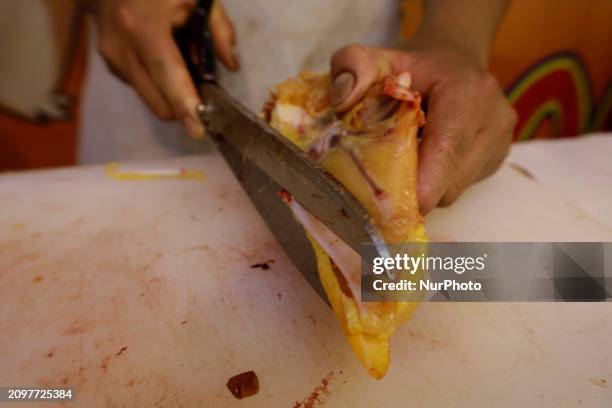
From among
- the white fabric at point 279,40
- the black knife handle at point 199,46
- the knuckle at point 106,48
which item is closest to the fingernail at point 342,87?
the black knife handle at point 199,46

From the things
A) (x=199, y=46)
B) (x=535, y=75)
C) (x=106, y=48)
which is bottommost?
(x=535, y=75)

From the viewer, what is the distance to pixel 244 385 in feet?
2.42

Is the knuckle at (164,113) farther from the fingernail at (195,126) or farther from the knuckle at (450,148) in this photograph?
the knuckle at (450,148)

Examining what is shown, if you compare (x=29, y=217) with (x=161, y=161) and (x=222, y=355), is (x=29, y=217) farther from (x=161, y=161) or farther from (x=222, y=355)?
(x=222, y=355)

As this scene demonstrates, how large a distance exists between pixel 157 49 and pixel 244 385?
3.18 ft

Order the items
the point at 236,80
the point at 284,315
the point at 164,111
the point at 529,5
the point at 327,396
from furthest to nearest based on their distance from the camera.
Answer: the point at 529,5 → the point at 236,80 → the point at 164,111 → the point at 284,315 → the point at 327,396

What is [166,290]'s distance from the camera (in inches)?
36.7

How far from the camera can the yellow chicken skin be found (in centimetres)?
71

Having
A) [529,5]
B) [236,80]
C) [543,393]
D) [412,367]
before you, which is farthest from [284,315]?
[529,5]

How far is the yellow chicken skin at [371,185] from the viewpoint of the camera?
713 millimetres

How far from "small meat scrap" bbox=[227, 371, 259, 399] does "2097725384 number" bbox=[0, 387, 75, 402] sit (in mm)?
244

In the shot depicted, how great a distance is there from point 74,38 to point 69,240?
7.27ft

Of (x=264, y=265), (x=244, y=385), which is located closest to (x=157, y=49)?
(x=264, y=265)

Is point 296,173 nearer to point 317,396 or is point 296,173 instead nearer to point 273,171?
point 273,171
